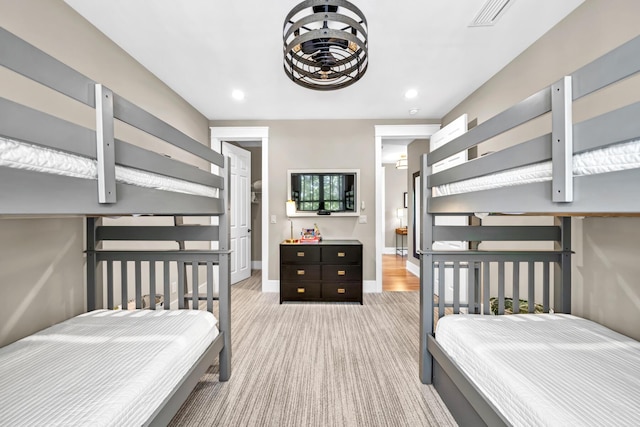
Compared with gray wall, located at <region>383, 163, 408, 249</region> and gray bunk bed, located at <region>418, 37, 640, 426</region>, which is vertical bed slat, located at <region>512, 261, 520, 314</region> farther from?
gray wall, located at <region>383, 163, 408, 249</region>

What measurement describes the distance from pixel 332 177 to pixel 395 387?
9.27 ft

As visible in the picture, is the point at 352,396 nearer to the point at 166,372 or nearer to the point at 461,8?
the point at 166,372

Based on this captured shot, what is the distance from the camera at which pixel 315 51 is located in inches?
65.6

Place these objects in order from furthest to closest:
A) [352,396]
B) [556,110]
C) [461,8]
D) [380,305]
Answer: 1. [380,305]
2. [461,8]
3. [352,396]
4. [556,110]

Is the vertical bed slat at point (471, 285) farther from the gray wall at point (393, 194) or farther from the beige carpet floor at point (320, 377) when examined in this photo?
the gray wall at point (393, 194)

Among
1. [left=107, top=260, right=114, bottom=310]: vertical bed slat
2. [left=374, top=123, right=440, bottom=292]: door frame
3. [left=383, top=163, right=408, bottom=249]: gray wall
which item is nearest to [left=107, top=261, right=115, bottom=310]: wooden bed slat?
[left=107, top=260, right=114, bottom=310]: vertical bed slat

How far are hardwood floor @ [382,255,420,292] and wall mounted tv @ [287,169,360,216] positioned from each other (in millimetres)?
1340

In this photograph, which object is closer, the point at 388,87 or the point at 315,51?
the point at 315,51

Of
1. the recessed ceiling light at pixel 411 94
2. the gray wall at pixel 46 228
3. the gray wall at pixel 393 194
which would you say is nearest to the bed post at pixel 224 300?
the gray wall at pixel 46 228

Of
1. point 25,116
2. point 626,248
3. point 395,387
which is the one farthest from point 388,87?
point 25,116

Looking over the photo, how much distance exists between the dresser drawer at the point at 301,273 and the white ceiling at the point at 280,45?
2078 mm

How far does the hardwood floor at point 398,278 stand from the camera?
4.32m

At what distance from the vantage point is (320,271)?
11.9 ft

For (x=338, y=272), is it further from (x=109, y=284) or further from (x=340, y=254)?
(x=109, y=284)
